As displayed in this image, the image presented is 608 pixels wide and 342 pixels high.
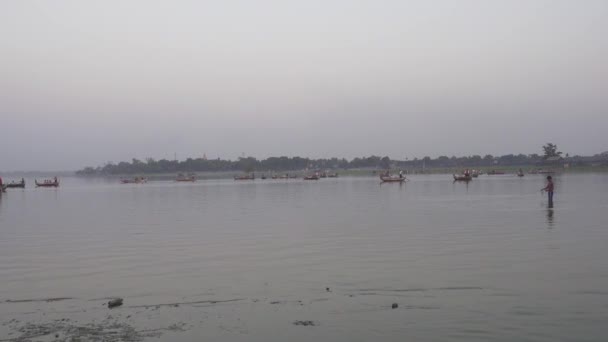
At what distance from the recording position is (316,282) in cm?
1358

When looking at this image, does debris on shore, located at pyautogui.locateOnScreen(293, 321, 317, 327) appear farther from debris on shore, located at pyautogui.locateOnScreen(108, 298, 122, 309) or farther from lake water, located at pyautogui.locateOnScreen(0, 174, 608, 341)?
debris on shore, located at pyautogui.locateOnScreen(108, 298, 122, 309)

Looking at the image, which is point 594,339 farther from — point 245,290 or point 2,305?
point 2,305

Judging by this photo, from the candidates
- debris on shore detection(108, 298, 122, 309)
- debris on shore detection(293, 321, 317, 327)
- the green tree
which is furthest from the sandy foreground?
the green tree

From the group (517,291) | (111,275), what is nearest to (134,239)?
(111,275)

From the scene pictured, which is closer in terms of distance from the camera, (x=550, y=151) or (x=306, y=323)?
(x=306, y=323)

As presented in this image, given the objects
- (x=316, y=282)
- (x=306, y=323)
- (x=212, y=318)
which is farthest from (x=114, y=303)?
(x=316, y=282)

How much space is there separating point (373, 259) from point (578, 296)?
20.2ft

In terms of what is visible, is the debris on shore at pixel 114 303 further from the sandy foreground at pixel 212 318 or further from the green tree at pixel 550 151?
the green tree at pixel 550 151

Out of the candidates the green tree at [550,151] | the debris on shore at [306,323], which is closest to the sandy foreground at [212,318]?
the debris on shore at [306,323]

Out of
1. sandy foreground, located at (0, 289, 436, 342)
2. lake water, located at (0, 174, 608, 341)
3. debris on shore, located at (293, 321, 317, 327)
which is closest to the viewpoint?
sandy foreground, located at (0, 289, 436, 342)

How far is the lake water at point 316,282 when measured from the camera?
970 centimetres

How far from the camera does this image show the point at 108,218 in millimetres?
34188

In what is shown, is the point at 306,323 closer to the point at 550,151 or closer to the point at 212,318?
the point at 212,318

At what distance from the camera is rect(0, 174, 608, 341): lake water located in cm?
970
